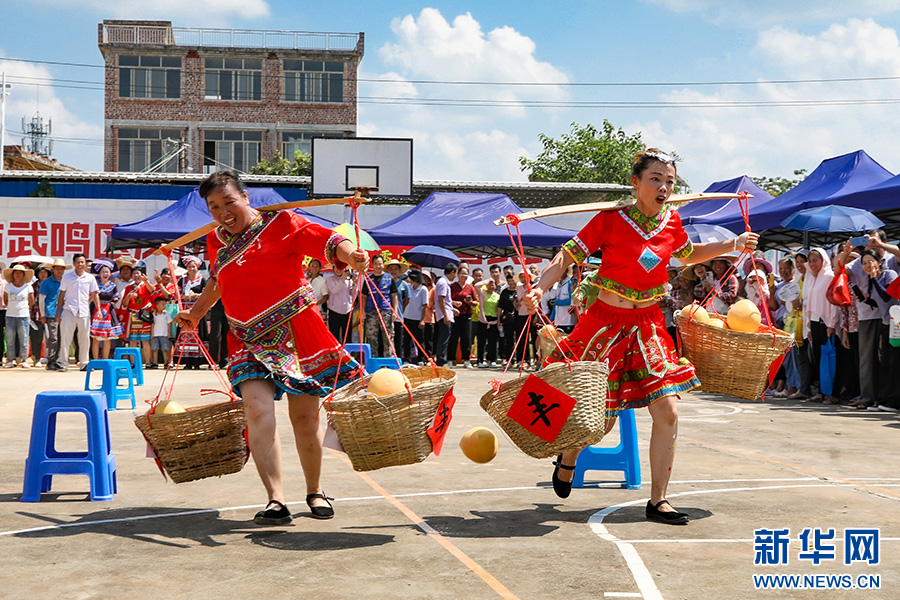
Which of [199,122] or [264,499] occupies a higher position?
[199,122]

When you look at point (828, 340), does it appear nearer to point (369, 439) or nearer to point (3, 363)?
point (369, 439)

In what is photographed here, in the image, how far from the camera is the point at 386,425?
4754 millimetres

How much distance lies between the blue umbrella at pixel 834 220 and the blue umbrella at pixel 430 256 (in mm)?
9317

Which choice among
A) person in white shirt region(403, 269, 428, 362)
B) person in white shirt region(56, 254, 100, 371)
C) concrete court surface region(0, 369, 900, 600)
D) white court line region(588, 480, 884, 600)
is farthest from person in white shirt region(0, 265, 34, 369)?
white court line region(588, 480, 884, 600)

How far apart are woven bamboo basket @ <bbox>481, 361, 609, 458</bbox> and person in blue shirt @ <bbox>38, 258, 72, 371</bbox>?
15088 mm

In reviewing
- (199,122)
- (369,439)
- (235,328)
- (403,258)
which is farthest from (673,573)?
(199,122)

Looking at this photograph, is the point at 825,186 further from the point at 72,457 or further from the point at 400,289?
the point at 72,457

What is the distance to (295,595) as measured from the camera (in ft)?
13.0

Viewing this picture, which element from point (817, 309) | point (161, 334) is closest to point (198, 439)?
point (817, 309)

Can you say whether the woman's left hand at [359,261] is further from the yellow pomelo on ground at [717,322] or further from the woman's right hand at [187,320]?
the yellow pomelo on ground at [717,322]

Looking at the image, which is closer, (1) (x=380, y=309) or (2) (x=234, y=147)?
(1) (x=380, y=309)

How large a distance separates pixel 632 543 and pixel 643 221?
1890mm

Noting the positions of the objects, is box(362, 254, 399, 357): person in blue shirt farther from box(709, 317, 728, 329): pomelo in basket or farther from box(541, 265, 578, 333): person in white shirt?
box(709, 317, 728, 329): pomelo in basket

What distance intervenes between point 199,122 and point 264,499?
5081cm
